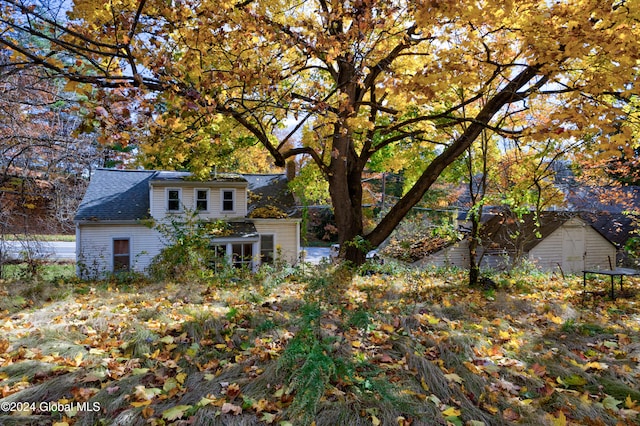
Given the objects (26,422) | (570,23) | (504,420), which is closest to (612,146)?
(570,23)

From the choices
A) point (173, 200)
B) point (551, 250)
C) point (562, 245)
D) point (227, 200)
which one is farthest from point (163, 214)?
point (562, 245)

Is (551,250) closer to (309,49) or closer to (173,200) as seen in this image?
(309,49)

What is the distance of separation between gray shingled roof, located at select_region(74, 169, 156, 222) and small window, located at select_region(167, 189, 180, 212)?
3.25ft

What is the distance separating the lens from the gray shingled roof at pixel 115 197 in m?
14.1

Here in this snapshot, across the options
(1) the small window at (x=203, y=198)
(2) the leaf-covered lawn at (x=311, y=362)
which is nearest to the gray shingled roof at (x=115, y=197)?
(1) the small window at (x=203, y=198)

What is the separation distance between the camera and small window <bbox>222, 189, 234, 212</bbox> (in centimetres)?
1561

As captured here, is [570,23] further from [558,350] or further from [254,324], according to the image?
[254,324]

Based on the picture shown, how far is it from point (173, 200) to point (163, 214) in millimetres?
705

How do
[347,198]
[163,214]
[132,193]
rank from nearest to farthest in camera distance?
[347,198] → [163,214] → [132,193]

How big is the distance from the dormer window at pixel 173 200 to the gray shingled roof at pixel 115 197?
985mm

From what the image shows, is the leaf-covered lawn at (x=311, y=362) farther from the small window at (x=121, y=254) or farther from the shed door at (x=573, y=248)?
the shed door at (x=573, y=248)

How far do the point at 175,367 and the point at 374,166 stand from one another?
959 centimetres

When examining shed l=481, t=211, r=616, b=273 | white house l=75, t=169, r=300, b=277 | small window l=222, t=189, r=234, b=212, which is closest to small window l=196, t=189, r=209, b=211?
white house l=75, t=169, r=300, b=277

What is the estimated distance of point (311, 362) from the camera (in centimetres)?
253
